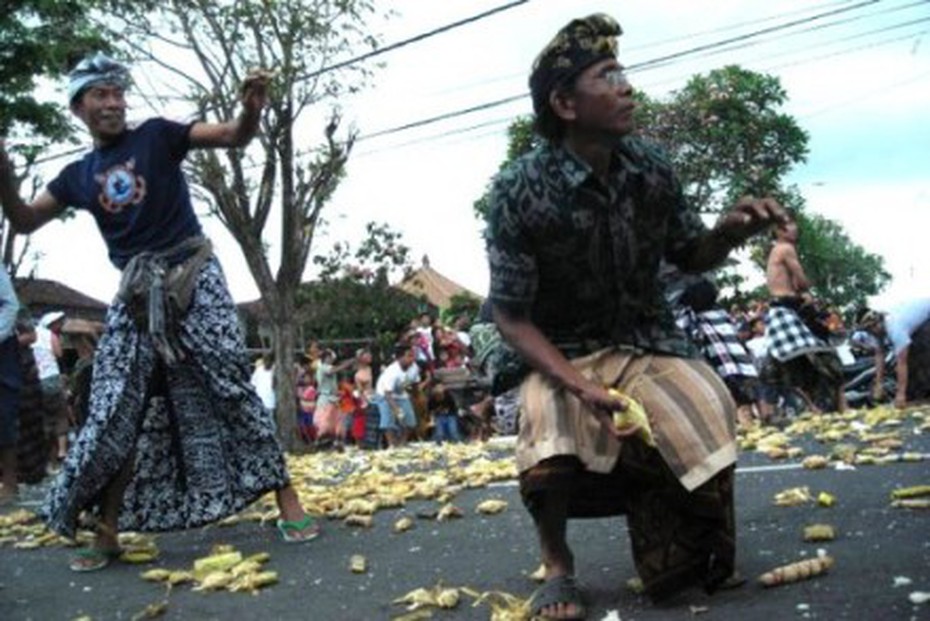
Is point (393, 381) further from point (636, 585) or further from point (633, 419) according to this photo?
point (633, 419)

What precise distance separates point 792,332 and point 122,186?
20.4 ft

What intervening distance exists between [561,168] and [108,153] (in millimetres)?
2315

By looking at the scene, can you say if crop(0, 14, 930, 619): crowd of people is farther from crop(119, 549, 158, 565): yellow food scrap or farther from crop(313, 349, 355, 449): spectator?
crop(313, 349, 355, 449): spectator

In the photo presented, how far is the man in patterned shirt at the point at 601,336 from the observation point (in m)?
2.92

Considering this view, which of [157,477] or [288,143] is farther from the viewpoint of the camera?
[288,143]

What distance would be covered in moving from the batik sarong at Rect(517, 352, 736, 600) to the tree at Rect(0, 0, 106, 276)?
1556 centimetres

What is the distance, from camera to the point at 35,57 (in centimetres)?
2156

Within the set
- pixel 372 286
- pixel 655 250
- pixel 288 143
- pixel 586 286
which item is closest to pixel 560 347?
pixel 586 286

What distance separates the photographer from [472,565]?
3816mm

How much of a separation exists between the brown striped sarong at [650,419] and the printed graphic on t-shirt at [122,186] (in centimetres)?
216

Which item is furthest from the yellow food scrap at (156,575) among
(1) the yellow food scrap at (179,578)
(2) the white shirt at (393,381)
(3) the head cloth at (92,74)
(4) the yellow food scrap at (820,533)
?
(2) the white shirt at (393,381)

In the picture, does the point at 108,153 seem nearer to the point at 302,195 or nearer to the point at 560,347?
the point at 560,347

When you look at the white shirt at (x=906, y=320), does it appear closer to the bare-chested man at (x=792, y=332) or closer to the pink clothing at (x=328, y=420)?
the bare-chested man at (x=792, y=332)

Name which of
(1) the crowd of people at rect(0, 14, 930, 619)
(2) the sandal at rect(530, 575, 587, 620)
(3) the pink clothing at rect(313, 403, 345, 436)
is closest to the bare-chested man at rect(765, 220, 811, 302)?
(1) the crowd of people at rect(0, 14, 930, 619)
